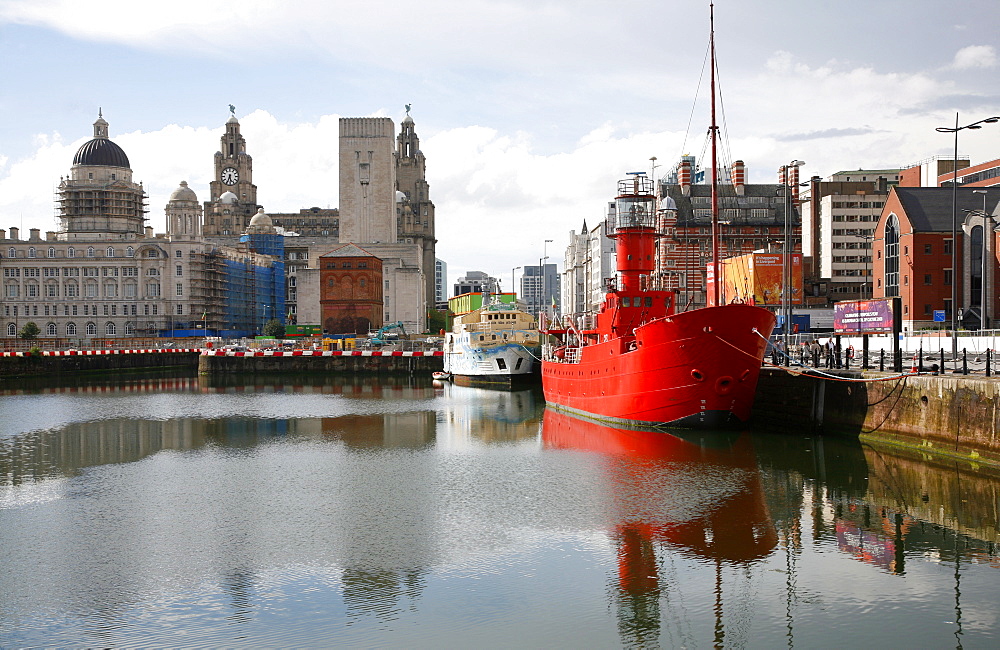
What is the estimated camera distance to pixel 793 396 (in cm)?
3622

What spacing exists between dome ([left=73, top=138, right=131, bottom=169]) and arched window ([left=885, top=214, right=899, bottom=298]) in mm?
116944

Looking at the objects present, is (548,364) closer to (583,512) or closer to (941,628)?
(583,512)

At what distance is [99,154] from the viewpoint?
137 metres

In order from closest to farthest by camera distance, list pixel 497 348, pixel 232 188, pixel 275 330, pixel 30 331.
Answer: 1. pixel 497 348
2. pixel 30 331
3. pixel 275 330
4. pixel 232 188

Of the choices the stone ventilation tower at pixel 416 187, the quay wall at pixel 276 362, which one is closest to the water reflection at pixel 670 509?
the quay wall at pixel 276 362

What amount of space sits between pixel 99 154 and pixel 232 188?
51.3 meters

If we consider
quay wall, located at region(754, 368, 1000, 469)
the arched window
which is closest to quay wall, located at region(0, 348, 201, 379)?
quay wall, located at region(754, 368, 1000, 469)

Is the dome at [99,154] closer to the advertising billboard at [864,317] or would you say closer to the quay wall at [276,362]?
the quay wall at [276,362]

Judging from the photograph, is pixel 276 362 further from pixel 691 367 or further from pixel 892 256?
pixel 691 367

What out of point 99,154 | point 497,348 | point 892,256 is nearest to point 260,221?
point 99,154

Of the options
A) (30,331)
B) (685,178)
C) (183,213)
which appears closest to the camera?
(685,178)

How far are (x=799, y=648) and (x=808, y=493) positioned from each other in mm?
11464

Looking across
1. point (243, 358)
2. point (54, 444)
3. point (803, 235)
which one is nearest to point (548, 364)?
point (54, 444)

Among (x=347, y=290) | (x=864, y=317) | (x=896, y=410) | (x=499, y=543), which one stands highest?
(x=347, y=290)
